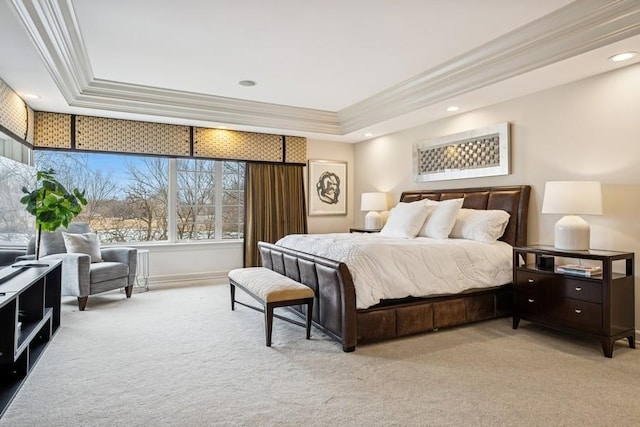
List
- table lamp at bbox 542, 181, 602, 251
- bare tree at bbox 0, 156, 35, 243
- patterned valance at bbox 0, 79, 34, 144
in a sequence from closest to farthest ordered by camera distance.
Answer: bare tree at bbox 0, 156, 35, 243 → table lamp at bbox 542, 181, 602, 251 → patterned valance at bbox 0, 79, 34, 144

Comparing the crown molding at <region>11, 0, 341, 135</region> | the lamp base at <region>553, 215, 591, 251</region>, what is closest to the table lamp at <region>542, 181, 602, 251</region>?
the lamp base at <region>553, 215, 591, 251</region>

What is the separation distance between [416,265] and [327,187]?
3.62 metres

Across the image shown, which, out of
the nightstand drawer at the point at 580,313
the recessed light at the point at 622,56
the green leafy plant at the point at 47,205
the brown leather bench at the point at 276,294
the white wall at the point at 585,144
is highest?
the recessed light at the point at 622,56

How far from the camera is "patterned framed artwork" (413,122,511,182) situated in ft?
14.5

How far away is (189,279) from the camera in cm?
595

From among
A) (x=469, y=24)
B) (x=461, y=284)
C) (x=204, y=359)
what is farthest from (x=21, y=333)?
(x=469, y=24)

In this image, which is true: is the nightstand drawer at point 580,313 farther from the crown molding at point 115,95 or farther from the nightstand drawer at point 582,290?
the crown molding at point 115,95

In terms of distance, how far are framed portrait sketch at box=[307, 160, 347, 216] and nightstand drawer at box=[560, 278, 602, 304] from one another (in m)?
4.14

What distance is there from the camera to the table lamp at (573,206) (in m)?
3.16

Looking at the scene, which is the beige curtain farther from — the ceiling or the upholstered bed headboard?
the upholstered bed headboard

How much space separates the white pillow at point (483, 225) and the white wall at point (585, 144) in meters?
0.32

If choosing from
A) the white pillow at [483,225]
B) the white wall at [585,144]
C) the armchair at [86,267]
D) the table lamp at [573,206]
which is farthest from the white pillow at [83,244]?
the table lamp at [573,206]

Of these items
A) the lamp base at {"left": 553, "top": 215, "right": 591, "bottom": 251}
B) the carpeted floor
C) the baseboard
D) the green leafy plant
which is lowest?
the carpeted floor

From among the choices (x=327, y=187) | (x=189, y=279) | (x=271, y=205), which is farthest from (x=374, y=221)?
(x=189, y=279)
